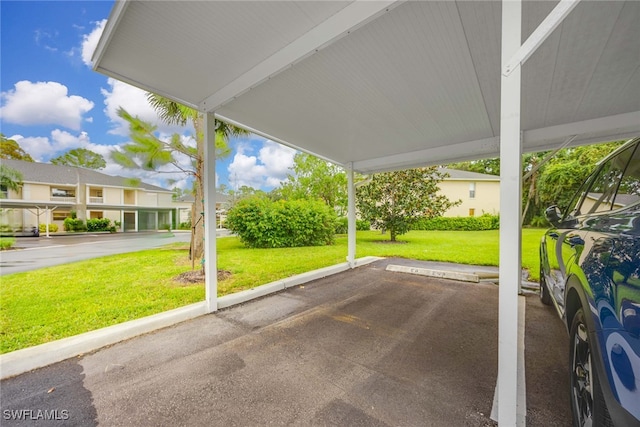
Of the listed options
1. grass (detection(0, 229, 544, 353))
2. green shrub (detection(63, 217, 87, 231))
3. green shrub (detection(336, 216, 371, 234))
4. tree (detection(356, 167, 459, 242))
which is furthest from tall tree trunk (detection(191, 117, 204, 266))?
green shrub (detection(63, 217, 87, 231))

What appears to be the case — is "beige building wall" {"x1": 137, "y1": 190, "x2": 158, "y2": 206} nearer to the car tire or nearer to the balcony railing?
the balcony railing

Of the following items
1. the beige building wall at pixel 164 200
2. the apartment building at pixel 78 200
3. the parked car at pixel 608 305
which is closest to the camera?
the parked car at pixel 608 305

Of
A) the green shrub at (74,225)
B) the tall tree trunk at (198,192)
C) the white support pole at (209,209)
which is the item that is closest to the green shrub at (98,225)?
the green shrub at (74,225)

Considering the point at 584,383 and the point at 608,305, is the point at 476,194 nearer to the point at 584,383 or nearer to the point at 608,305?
the point at 584,383

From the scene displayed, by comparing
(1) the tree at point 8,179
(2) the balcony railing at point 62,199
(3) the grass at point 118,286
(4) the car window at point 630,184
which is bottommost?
(3) the grass at point 118,286

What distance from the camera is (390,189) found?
36.2 ft

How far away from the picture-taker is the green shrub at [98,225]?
19703 millimetres

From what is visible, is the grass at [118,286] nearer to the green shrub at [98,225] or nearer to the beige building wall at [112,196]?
the green shrub at [98,225]

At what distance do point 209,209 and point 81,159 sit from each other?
89.2 feet

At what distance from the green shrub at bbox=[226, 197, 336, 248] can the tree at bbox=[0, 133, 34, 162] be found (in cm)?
1965

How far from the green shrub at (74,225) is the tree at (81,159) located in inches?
202

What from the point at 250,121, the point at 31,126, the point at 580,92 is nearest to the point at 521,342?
the point at 580,92

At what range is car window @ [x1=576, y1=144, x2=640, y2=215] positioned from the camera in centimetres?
176

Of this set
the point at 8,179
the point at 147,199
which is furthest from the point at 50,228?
the point at 147,199
